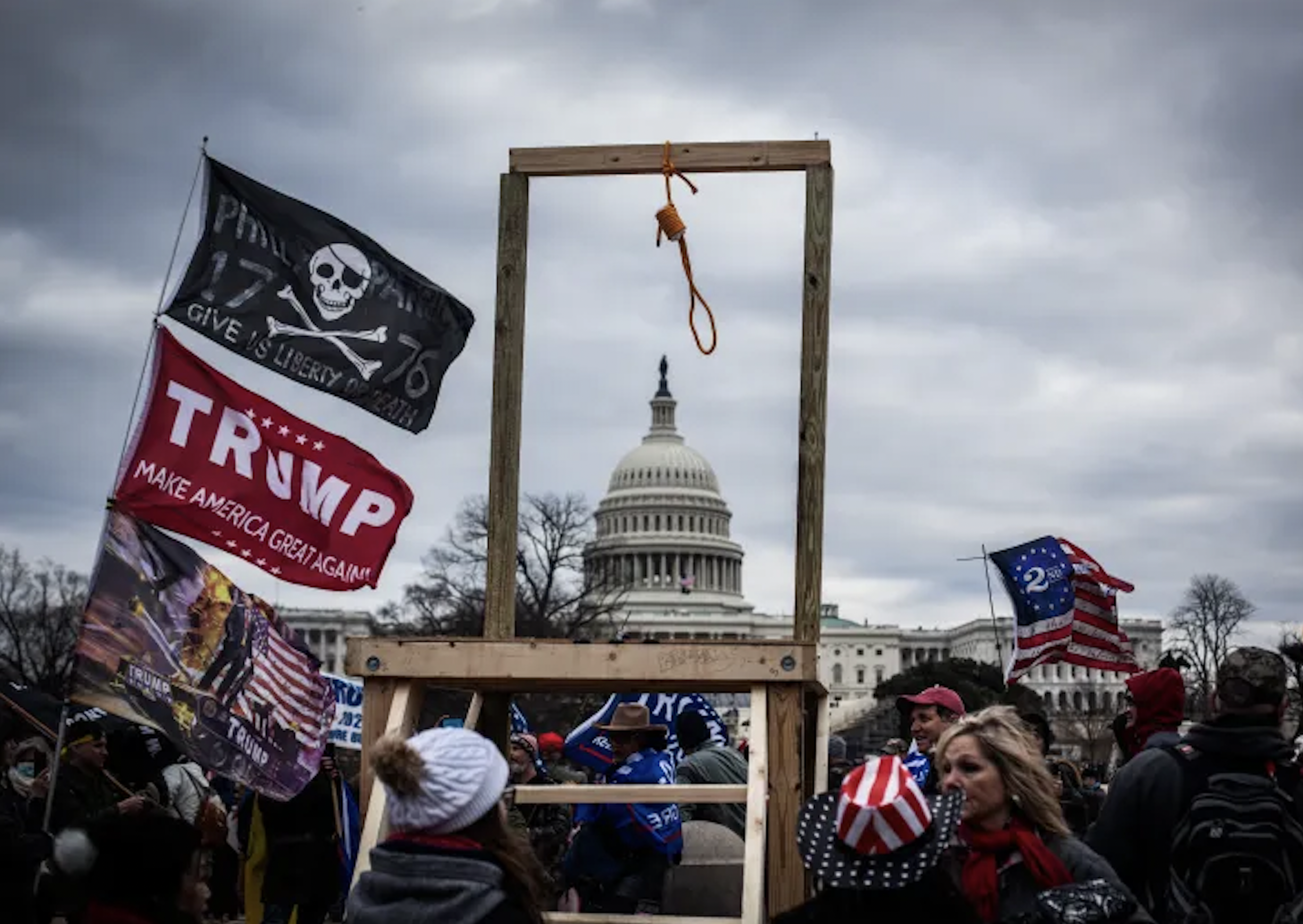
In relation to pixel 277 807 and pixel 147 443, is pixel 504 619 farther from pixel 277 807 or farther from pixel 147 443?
pixel 277 807

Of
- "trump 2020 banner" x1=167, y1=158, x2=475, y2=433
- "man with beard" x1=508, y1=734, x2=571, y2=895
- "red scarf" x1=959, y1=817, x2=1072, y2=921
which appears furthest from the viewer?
"man with beard" x1=508, y1=734, x2=571, y2=895

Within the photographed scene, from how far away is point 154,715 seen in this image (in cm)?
677

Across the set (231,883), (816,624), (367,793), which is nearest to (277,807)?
(231,883)

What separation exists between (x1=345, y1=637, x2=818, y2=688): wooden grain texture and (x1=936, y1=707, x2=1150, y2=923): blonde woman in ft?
3.35

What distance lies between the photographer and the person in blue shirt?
298 inches

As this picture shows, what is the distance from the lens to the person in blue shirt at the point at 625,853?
756 cm

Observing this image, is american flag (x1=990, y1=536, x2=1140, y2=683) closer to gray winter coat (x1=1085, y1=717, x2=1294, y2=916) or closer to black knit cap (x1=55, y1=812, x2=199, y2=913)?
gray winter coat (x1=1085, y1=717, x2=1294, y2=916)

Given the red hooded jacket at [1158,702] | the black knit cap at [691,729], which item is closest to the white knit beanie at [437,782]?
the red hooded jacket at [1158,702]

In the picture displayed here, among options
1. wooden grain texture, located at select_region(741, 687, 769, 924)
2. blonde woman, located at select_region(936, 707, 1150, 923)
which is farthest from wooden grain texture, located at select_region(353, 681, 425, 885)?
blonde woman, located at select_region(936, 707, 1150, 923)

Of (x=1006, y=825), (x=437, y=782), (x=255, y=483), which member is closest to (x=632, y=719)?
(x=255, y=483)

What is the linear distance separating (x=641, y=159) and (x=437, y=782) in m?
3.19

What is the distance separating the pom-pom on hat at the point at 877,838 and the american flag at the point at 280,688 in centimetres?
364

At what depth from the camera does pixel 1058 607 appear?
1441cm

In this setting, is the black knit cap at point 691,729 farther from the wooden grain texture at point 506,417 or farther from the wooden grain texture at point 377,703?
the wooden grain texture at point 377,703
